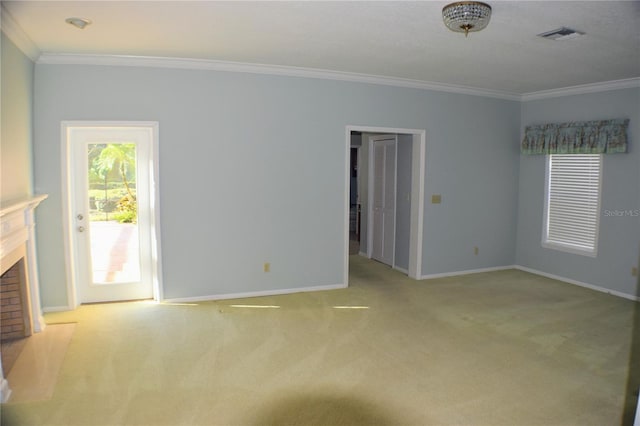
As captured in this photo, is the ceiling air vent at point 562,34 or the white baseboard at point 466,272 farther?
the white baseboard at point 466,272

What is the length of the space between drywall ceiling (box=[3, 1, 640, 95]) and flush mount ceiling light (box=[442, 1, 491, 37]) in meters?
0.08

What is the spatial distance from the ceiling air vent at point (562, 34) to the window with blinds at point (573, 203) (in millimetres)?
2607

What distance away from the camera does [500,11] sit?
312 centimetres

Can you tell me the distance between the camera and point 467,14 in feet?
9.63

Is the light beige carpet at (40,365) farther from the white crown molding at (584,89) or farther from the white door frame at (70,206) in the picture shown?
the white crown molding at (584,89)

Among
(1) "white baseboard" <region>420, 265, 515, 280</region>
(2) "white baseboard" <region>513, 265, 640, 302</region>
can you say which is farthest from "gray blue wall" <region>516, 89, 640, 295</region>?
(1) "white baseboard" <region>420, 265, 515, 280</region>

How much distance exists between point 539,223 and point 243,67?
4.72 meters

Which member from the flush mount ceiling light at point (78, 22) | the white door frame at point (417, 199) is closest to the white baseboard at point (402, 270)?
the white door frame at point (417, 199)

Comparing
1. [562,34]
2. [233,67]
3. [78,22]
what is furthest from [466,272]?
[78,22]

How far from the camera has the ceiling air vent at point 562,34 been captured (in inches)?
138

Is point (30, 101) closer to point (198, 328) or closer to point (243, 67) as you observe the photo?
point (243, 67)

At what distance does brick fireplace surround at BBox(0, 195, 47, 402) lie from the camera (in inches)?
143

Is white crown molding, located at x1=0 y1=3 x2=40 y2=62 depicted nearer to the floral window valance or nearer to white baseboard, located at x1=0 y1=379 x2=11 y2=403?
white baseboard, located at x1=0 y1=379 x2=11 y2=403

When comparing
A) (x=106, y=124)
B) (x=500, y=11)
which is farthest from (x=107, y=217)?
(x=500, y=11)
